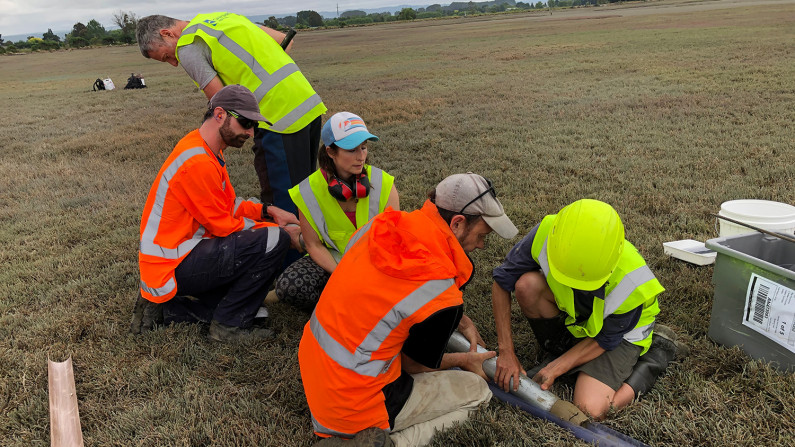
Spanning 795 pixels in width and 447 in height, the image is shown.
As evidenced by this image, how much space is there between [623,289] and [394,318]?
1.23 meters

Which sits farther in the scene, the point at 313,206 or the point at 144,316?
the point at 144,316

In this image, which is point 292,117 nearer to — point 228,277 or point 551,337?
point 228,277

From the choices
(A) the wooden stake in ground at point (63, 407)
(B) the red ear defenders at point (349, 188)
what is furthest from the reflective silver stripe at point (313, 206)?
(A) the wooden stake in ground at point (63, 407)

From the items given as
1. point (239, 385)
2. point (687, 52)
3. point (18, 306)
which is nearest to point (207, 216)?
point (239, 385)

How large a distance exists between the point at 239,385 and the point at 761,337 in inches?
110

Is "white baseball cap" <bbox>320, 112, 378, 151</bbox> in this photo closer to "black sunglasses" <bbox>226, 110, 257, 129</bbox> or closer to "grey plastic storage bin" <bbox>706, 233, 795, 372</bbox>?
"black sunglasses" <bbox>226, 110, 257, 129</bbox>

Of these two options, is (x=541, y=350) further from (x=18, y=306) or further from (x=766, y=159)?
(x=766, y=159)

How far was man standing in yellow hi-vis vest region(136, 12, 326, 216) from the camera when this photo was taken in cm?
362

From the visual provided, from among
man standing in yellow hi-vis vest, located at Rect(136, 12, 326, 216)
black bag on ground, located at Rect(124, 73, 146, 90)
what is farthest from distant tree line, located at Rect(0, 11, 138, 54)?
man standing in yellow hi-vis vest, located at Rect(136, 12, 326, 216)

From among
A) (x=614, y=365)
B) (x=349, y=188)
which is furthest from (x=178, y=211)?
(x=614, y=365)

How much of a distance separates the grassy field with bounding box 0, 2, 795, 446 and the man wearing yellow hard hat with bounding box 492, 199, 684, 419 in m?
0.13

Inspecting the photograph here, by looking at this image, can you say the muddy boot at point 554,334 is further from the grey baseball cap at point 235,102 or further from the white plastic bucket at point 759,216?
the grey baseball cap at point 235,102

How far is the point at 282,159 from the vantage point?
402cm

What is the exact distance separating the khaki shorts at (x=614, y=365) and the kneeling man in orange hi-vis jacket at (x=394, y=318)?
742 millimetres
